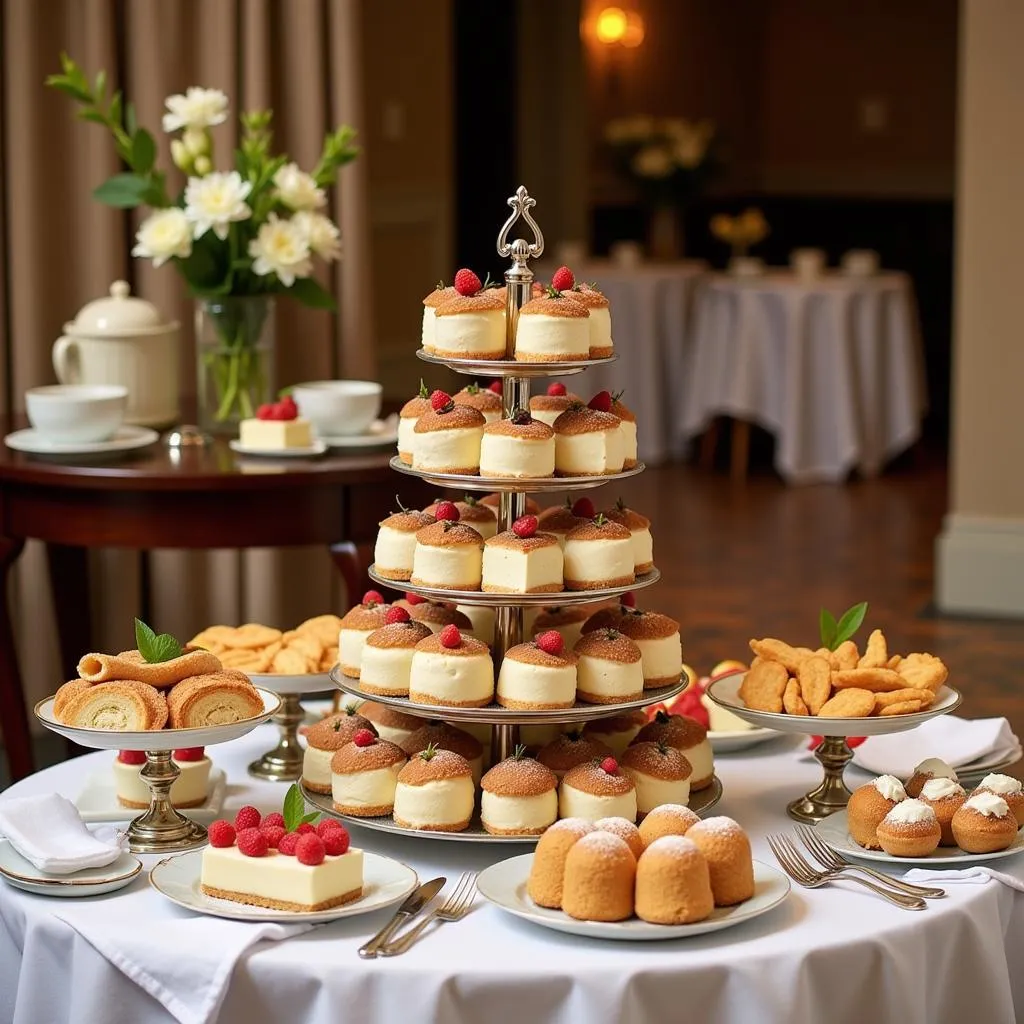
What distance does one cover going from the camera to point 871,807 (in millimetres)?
1963

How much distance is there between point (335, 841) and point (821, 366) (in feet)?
21.8

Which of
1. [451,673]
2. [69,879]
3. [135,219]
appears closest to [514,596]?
[451,673]

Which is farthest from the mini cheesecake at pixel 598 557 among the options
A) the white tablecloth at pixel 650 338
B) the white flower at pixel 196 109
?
the white tablecloth at pixel 650 338

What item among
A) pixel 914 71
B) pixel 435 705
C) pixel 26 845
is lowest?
pixel 26 845

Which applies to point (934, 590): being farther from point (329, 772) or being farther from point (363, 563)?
point (329, 772)

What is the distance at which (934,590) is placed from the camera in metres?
6.03

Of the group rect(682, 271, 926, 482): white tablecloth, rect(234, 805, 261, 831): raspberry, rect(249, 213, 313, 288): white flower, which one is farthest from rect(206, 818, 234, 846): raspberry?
rect(682, 271, 926, 482): white tablecloth

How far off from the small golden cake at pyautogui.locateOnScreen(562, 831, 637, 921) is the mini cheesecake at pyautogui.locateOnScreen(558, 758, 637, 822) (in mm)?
161

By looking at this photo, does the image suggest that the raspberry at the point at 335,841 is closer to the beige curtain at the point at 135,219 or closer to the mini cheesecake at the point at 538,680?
the mini cheesecake at the point at 538,680

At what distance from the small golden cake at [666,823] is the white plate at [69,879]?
54cm

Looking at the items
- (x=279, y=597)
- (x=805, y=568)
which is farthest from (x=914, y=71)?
(x=279, y=597)

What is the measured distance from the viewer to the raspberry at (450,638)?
1.95 metres

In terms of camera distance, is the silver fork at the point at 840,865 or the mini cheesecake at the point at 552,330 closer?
the silver fork at the point at 840,865

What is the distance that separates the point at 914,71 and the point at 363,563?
8.40 metres
